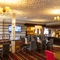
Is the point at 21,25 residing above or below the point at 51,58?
above

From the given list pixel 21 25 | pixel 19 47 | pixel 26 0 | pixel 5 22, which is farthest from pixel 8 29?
pixel 26 0

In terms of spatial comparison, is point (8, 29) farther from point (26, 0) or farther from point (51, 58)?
point (51, 58)

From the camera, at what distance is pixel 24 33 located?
46.8 ft

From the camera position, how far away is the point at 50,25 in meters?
14.6

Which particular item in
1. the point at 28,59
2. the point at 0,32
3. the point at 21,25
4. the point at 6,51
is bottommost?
the point at 28,59

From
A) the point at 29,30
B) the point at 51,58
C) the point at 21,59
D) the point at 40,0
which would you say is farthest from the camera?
the point at 29,30

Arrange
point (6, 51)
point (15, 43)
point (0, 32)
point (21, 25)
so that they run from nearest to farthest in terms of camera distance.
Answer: point (6, 51) < point (15, 43) < point (0, 32) < point (21, 25)

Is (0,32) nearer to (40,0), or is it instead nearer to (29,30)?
(29,30)

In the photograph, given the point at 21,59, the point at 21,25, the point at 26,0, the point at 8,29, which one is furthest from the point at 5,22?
the point at 26,0

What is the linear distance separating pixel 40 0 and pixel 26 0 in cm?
59

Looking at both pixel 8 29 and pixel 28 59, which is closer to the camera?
pixel 28 59

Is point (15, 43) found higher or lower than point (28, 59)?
higher

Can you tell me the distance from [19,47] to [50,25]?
24.0 feet

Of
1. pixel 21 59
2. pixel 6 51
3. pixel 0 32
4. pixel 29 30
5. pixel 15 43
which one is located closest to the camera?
pixel 6 51
